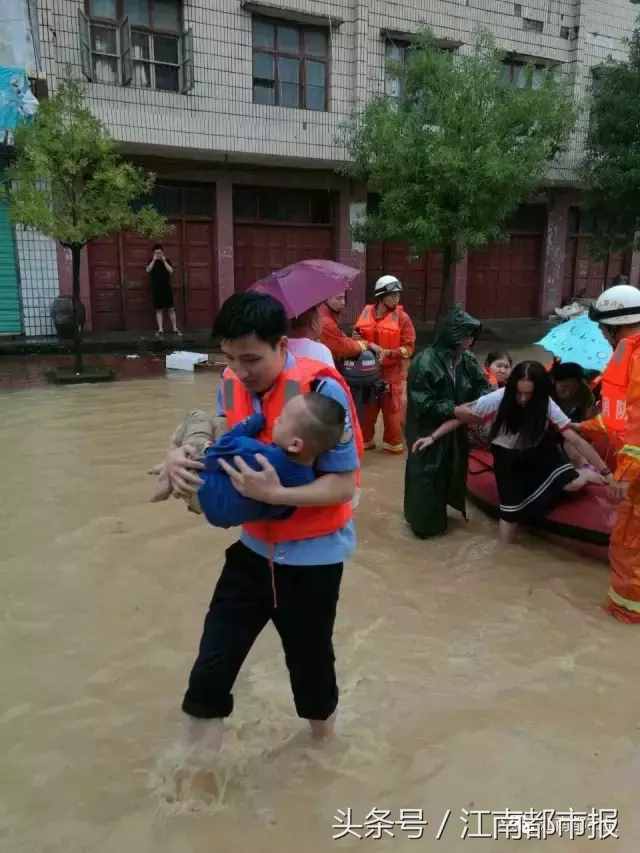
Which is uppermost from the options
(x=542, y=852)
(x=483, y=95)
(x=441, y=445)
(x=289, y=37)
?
(x=289, y=37)

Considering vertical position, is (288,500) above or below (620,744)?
above

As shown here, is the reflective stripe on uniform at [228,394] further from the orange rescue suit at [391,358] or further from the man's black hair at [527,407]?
the orange rescue suit at [391,358]

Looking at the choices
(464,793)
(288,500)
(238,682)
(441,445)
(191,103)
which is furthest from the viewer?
(191,103)

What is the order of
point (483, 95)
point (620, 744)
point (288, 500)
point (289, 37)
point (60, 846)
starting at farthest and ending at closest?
point (289, 37), point (483, 95), point (620, 744), point (60, 846), point (288, 500)

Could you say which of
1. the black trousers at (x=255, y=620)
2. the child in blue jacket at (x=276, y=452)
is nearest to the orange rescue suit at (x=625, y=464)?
the black trousers at (x=255, y=620)

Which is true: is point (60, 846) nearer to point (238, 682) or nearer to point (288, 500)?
point (238, 682)

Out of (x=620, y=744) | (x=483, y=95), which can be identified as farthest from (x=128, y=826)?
(x=483, y=95)

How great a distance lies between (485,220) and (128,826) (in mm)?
11807

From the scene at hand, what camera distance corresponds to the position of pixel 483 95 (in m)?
12.5

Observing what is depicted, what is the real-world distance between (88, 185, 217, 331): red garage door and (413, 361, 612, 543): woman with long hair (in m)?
11.3

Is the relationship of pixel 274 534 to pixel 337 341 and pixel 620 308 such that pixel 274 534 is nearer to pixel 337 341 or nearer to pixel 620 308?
pixel 620 308

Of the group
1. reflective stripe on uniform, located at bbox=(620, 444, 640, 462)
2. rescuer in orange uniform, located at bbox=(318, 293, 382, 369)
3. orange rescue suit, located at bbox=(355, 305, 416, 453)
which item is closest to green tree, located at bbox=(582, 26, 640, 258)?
orange rescue suit, located at bbox=(355, 305, 416, 453)

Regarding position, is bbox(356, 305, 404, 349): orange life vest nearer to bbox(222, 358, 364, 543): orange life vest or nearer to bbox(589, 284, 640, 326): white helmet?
bbox(589, 284, 640, 326): white helmet

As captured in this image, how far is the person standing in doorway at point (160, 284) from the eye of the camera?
14234 mm
